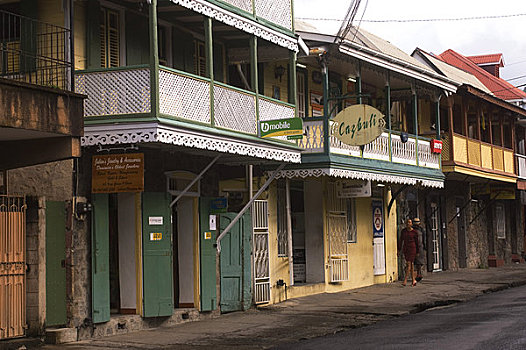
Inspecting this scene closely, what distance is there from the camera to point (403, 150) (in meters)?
22.8

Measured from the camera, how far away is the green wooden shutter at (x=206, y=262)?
1651 centimetres

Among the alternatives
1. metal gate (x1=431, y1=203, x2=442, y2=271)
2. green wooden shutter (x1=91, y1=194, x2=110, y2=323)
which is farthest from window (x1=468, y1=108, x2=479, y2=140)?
green wooden shutter (x1=91, y1=194, x2=110, y2=323)

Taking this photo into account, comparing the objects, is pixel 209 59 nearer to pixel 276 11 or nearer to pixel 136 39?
pixel 136 39

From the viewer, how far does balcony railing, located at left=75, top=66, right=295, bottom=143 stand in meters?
13.3

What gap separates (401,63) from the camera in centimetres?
2206

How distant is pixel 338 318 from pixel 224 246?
281cm

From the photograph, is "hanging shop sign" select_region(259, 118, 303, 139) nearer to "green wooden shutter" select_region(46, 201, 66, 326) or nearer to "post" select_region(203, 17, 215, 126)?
"post" select_region(203, 17, 215, 126)

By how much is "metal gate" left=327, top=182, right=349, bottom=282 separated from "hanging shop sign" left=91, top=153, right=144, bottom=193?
876cm

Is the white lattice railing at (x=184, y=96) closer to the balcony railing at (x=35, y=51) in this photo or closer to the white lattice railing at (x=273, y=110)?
the balcony railing at (x=35, y=51)

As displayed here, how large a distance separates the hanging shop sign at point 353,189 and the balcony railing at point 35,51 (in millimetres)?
9820

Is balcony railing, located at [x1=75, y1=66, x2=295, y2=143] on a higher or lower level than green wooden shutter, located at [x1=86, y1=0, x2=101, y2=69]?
lower

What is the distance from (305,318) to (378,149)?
651cm

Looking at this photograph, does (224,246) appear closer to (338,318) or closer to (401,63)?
(338,318)

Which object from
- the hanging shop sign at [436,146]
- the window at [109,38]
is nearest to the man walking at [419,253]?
the hanging shop sign at [436,146]
